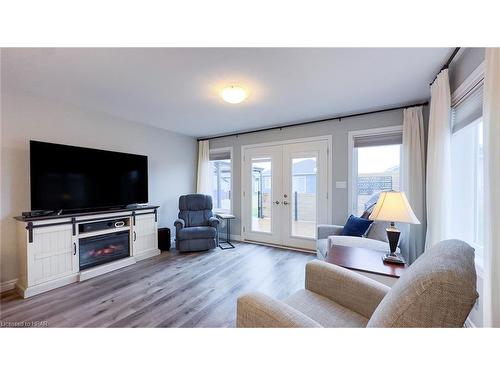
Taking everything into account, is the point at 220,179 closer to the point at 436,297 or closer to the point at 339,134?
the point at 339,134

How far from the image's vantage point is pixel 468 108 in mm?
1686

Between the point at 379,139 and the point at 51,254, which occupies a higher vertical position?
the point at 379,139

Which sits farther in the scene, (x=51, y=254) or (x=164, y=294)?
(x=51, y=254)

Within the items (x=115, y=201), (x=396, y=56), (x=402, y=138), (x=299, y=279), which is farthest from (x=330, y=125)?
(x=115, y=201)

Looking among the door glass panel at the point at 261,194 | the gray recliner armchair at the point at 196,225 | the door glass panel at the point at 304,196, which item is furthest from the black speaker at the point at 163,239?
the door glass panel at the point at 304,196

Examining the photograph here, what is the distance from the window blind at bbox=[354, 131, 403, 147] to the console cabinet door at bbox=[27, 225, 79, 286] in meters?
4.23

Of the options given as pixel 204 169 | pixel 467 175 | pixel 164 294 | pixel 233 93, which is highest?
pixel 233 93

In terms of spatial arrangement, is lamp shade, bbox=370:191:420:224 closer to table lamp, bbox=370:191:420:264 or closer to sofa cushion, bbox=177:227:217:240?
table lamp, bbox=370:191:420:264

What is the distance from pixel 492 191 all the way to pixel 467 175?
122 cm

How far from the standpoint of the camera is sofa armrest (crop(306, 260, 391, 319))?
1.19 meters

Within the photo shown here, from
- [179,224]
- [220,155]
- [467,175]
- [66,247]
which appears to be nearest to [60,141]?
[66,247]

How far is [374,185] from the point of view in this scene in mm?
3217

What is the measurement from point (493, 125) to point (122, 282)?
3526 mm
